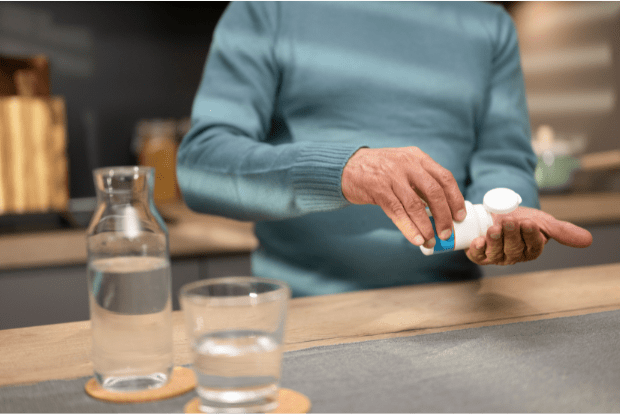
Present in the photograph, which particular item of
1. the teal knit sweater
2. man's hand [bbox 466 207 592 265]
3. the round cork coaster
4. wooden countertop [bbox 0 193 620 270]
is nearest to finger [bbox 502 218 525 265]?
man's hand [bbox 466 207 592 265]

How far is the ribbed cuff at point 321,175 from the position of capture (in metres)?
0.67

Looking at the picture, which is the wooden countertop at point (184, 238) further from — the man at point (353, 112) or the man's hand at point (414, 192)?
the man's hand at point (414, 192)

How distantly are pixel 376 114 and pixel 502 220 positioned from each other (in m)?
0.40

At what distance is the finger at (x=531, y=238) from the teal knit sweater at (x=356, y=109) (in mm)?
234

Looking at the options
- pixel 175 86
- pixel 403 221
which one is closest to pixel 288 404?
pixel 403 221

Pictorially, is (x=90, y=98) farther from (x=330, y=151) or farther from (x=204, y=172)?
(x=330, y=151)

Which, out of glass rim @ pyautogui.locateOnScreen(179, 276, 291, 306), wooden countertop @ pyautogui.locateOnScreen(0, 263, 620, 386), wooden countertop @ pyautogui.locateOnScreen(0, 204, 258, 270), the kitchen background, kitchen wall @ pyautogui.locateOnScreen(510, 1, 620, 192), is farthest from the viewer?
kitchen wall @ pyautogui.locateOnScreen(510, 1, 620, 192)

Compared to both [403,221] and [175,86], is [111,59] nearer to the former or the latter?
[175,86]

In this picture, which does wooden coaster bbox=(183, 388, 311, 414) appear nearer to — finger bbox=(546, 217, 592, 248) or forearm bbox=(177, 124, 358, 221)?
forearm bbox=(177, 124, 358, 221)

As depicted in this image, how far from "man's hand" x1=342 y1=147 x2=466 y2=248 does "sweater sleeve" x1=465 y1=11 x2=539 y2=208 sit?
0.38m

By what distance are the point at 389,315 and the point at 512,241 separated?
16cm

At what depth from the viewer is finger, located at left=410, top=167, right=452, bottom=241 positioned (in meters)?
0.58

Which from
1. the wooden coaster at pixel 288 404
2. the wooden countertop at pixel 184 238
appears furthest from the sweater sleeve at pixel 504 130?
the wooden countertop at pixel 184 238

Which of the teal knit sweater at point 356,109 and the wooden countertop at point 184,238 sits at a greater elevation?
the teal knit sweater at point 356,109
